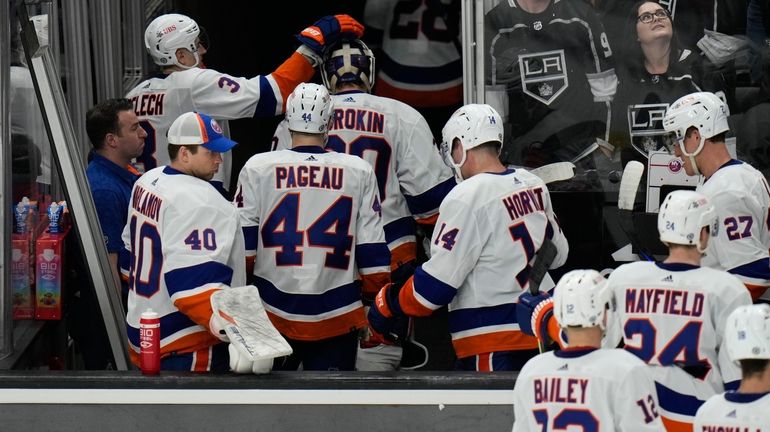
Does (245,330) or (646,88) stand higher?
(646,88)

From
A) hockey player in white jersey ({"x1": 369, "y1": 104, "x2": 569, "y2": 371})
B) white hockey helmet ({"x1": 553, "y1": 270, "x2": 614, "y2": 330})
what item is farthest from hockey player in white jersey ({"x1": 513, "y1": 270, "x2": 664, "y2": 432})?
hockey player in white jersey ({"x1": 369, "y1": 104, "x2": 569, "y2": 371})

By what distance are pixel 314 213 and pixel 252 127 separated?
5.22 metres

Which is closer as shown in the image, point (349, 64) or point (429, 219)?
point (349, 64)

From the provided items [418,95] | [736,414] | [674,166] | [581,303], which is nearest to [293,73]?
[674,166]

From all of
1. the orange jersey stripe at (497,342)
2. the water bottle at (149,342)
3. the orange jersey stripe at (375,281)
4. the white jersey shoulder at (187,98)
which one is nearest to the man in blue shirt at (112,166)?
the white jersey shoulder at (187,98)

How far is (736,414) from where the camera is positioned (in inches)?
165

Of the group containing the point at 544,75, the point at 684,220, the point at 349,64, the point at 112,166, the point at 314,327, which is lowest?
the point at 314,327

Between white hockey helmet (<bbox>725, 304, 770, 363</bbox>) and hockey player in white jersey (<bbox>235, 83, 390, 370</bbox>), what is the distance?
2.15 m

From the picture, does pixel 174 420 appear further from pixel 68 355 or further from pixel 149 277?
pixel 68 355

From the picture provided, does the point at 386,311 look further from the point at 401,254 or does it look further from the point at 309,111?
the point at 401,254

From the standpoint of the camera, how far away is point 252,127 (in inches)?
440

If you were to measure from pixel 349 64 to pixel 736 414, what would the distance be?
3.08 meters

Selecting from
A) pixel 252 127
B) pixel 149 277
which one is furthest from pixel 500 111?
pixel 252 127

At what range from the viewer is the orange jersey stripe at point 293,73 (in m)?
6.97
